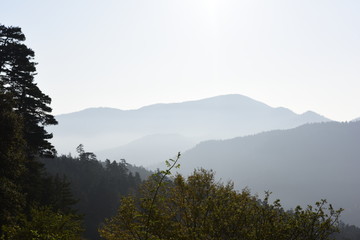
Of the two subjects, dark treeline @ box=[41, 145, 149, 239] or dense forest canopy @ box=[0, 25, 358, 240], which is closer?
dense forest canopy @ box=[0, 25, 358, 240]

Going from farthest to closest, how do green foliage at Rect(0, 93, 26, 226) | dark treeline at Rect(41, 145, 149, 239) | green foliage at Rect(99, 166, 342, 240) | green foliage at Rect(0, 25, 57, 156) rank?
dark treeline at Rect(41, 145, 149, 239) < green foliage at Rect(0, 25, 57, 156) < green foliage at Rect(0, 93, 26, 226) < green foliage at Rect(99, 166, 342, 240)

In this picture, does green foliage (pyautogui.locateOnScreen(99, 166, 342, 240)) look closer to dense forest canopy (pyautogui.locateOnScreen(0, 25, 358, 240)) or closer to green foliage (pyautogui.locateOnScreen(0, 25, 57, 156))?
dense forest canopy (pyautogui.locateOnScreen(0, 25, 358, 240))

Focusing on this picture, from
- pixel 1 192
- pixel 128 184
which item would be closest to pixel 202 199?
pixel 1 192

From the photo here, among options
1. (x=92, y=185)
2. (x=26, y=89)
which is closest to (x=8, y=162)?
(x=26, y=89)

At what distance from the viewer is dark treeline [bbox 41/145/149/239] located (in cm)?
8856

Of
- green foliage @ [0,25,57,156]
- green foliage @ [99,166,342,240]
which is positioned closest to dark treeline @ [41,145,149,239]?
green foliage @ [0,25,57,156]

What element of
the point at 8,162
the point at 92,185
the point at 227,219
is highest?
the point at 8,162

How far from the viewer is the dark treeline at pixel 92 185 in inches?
3487

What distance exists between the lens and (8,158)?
59.9 ft

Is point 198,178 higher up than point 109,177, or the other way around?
point 198,178

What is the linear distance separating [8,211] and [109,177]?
323ft

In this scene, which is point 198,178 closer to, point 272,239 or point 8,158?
point 272,239

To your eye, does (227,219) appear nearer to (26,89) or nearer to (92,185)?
(26,89)

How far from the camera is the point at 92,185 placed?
103312mm
